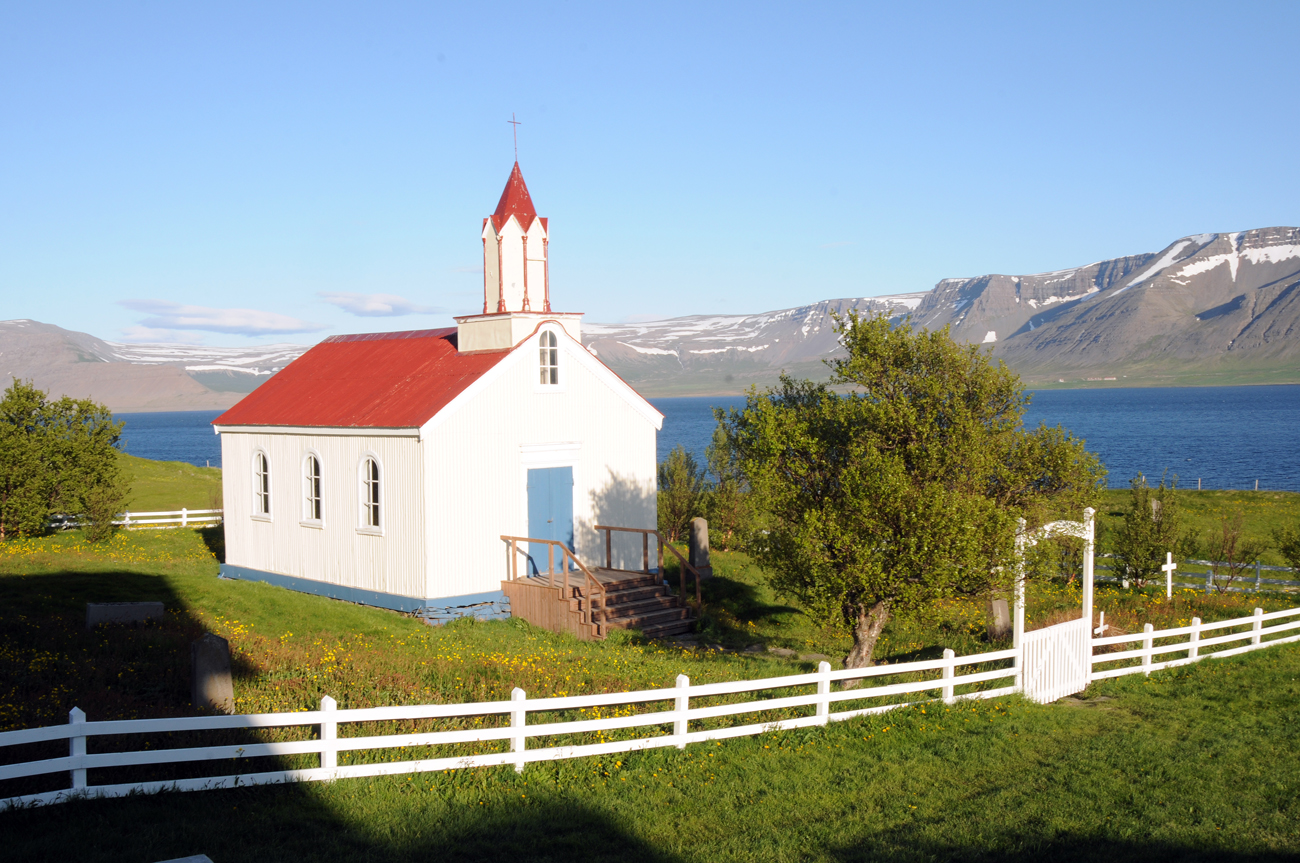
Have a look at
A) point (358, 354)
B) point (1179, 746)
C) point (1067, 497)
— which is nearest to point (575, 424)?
point (358, 354)

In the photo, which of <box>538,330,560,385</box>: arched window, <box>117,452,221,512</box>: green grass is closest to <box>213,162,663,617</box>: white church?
<box>538,330,560,385</box>: arched window

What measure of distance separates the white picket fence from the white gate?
20 mm

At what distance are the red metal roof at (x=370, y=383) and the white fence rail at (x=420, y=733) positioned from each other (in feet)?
32.5

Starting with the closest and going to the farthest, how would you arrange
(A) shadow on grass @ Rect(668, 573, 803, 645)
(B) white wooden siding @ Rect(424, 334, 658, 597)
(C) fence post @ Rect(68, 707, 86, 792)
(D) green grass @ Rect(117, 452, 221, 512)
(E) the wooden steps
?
(C) fence post @ Rect(68, 707, 86, 792) → (E) the wooden steps → (B) white wooden siding @ Rect(424, 334, 658, 597) → (A) shadow on grass @ Rect(668, 573, 803, 645) → (D) green grass @ Rect(117, 452, 221, 512)

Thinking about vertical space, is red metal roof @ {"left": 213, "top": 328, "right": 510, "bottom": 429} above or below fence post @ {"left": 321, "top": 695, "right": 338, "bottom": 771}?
above

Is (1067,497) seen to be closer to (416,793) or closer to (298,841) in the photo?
(416,793)

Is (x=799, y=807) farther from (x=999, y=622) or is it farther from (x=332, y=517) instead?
(x=332, y=517)

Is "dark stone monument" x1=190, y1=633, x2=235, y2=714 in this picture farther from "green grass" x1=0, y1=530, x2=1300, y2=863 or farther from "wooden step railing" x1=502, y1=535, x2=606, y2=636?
"wooden step railing" x1=502, y1=535, x2=606, y2=636

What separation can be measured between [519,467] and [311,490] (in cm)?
511

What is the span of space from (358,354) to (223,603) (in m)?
9.23

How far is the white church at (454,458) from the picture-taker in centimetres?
2067

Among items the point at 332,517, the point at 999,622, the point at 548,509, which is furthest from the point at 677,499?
the point at 999,622

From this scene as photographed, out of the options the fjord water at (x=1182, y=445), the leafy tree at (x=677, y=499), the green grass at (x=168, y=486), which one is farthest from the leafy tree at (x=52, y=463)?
the fjord water at (x=1182, y=445)

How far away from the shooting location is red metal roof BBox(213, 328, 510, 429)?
70.3 ft
